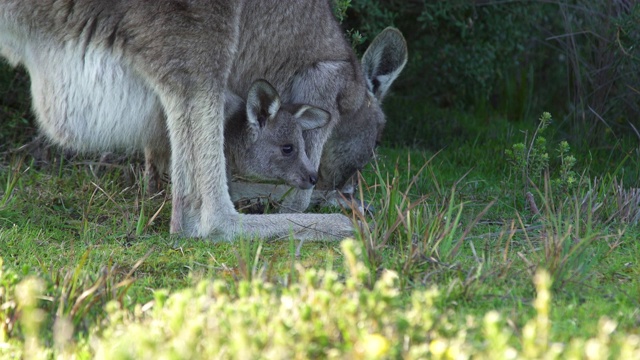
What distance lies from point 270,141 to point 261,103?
0.21 meters

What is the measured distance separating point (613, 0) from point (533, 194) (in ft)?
5.52

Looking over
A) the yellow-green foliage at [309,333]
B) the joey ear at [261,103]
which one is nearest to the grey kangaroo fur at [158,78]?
the joey ear at [261,103]

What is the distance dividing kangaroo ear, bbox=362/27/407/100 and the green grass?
0.55m

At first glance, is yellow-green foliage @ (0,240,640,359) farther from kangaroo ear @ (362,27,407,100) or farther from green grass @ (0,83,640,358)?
kangaroo ear @ (362,27,407,100)

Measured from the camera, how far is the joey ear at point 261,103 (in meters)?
3.96

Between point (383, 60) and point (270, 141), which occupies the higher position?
point (383, 60)

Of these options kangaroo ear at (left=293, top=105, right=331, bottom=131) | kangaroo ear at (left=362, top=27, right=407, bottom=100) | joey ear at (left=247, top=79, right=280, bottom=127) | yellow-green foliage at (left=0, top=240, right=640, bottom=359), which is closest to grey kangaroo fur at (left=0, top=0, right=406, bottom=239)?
joey ear at (left=247, top=79, right=280, bottom=127)

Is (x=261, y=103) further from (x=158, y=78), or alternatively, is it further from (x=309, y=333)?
(x=309, y=333)

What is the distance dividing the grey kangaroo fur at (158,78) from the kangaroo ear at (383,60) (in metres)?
0.63

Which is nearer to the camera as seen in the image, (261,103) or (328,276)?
(328,276)

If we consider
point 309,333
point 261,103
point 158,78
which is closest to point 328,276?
point 309,333

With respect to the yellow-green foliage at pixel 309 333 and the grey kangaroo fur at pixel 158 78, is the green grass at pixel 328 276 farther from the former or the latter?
the grey kangaroo fur at pixel 158 78

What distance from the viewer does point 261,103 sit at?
4055 millimetres

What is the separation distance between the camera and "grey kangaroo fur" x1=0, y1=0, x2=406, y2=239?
3.64 metres
